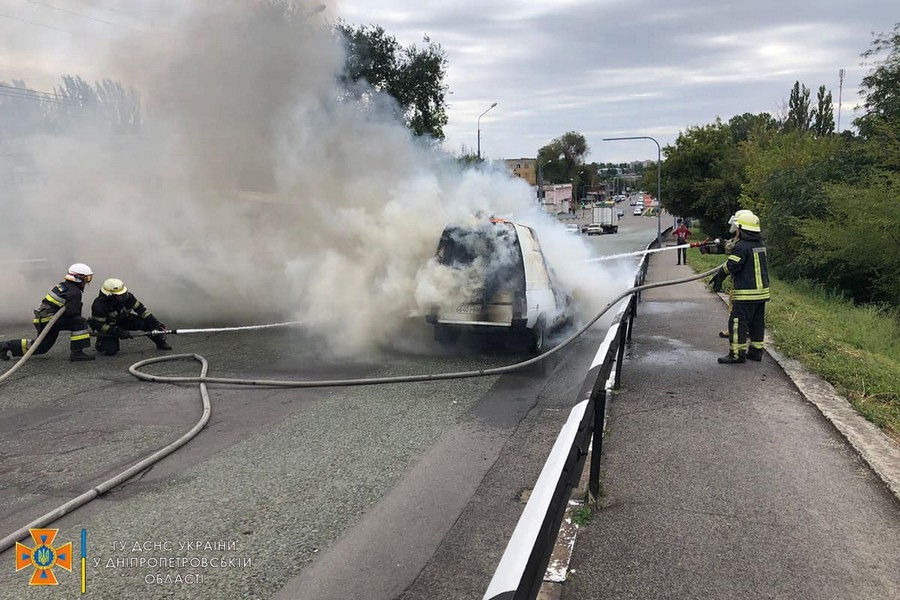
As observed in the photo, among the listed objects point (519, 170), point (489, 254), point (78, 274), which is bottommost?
point (78, 274)

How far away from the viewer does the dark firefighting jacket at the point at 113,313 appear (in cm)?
845

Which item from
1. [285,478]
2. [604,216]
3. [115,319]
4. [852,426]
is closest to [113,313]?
[115,319]

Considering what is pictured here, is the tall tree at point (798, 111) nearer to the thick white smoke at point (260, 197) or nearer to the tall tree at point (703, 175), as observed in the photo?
the tall tree at point (703, 175)

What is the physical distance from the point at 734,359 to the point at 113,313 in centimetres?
841

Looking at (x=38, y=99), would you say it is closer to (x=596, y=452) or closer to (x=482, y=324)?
(x=482, y=324)

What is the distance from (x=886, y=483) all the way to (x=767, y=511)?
3.07ft

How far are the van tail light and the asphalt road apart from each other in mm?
782

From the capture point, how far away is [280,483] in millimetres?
4285

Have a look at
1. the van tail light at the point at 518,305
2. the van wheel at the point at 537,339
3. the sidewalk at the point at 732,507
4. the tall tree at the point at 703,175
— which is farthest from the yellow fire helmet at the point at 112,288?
the tall tree at the point at 703,175

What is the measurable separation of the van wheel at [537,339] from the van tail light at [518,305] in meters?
0.34

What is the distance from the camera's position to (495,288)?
25.7 ft

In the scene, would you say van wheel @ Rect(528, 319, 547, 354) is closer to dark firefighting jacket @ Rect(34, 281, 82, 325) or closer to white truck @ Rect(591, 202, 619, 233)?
dark firefighting jacket @ Rect(34, 281, 82, 325)

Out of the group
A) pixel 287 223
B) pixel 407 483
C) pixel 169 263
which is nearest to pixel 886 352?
pixel 407 483

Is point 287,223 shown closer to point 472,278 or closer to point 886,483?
point 472,278
